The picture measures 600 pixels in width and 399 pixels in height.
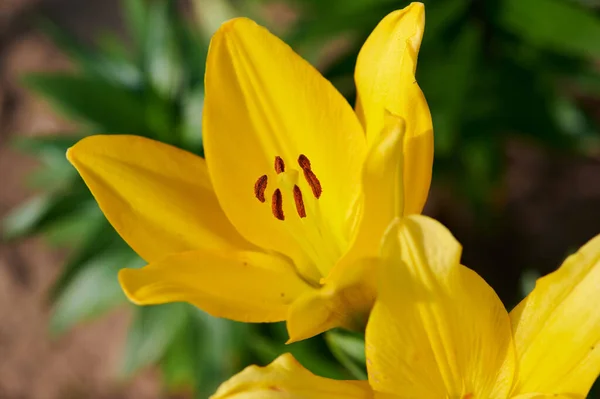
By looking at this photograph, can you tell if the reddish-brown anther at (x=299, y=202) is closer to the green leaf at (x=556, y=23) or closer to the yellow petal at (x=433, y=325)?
the yellow petal at (x=433, y=325)

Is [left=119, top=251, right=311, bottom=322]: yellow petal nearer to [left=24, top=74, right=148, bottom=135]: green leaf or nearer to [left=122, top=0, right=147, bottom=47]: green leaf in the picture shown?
[left=24, top=74, right=148, bottom=135]: green leaf

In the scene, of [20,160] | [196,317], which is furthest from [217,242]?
[20,160]

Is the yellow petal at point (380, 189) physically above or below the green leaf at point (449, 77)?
above

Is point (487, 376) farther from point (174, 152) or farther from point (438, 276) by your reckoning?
point (174, 152)

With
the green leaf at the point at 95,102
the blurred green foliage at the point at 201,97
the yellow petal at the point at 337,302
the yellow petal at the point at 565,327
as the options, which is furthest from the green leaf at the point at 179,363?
the yellow petal at the point at 565,327

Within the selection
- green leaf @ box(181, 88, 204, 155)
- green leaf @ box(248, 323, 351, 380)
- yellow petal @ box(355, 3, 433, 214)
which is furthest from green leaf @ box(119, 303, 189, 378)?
yellow petal @ box(355, 3, 433, 214)

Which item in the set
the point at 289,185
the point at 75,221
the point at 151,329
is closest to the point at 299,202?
the point at 289,185

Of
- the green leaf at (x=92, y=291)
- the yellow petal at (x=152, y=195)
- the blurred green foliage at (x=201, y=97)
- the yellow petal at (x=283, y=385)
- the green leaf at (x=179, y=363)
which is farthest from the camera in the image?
the green leaf at (x=179, y=363)
